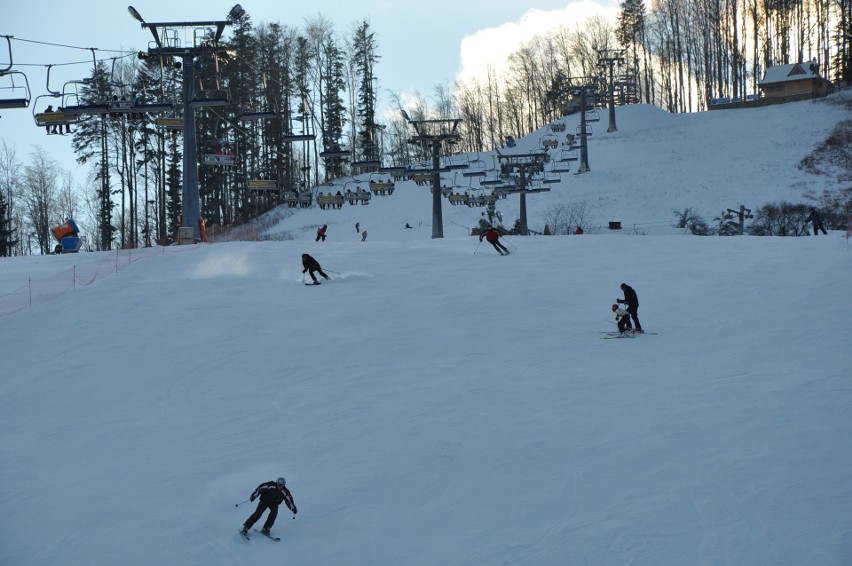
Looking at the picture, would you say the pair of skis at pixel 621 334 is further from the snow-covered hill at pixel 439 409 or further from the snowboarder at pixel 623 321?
the snow-covered hill at pixel 439 409

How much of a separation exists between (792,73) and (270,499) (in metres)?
72.2

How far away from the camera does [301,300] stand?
71.9 feet

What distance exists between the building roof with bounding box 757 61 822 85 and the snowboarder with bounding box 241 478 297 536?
71.1 m

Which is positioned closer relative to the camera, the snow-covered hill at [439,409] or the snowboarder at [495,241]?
the snow-covered hill at [439,409]

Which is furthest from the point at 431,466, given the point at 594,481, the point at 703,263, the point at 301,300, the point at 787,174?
the point at 787,174

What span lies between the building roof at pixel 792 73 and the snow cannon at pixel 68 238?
194 ft

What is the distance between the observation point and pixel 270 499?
1016cm

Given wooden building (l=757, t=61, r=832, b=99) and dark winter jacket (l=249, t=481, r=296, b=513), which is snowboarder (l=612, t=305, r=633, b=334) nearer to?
dark winter jacket (l=249, t=481, r=296, b=513)

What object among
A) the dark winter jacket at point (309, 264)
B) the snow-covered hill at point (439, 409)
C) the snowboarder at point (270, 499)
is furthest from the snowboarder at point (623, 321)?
the snowboarder at point (270, 499)

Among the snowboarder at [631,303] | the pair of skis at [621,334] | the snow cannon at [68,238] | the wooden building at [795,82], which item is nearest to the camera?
the pair of skis at [621,334]

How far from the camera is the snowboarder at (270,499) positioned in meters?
10.2

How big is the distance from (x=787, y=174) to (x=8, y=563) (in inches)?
2038

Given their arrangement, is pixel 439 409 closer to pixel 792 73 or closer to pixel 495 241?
pixel 495 241

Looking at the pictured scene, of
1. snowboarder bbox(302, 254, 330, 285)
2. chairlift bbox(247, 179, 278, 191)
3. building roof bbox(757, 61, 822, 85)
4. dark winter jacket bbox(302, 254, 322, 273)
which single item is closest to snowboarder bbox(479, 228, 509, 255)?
snowboarder bbox(302, 254, 330, 285)
